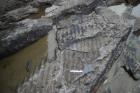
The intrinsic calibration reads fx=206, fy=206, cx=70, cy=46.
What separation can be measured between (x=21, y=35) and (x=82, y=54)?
1057 mm

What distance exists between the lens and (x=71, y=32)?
9.82 feet

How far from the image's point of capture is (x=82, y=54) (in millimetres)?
2662

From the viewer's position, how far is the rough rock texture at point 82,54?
2385mm

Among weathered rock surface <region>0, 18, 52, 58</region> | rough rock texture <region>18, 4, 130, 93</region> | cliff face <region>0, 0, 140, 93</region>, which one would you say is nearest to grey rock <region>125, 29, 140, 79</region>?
cliff face <region>0, 0, 140, 93</region>

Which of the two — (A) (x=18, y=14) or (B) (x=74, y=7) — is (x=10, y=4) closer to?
(A) (x=18, y=14)

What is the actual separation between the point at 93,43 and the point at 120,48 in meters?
0.37

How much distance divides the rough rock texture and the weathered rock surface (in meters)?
0.19

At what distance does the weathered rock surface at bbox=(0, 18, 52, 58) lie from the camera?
309 centimetres

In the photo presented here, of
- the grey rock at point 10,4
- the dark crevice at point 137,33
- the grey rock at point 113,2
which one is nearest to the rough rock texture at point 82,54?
the dark crevice at point 137,33

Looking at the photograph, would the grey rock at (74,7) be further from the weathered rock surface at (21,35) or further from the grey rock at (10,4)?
the grey rock at (10,4)

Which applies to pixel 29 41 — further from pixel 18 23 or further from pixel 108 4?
pixel 108 4

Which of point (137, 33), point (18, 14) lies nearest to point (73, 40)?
point (137, 33)

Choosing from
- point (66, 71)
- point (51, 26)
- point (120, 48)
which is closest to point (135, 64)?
point (120, 48)

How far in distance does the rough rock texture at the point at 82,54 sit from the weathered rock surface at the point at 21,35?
7.3 inches
